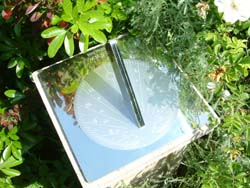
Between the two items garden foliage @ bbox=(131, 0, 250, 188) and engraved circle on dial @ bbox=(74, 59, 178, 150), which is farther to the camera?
garden foliage @ bbox=(131, 0, 250, 188)

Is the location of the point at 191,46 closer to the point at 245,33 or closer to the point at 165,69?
the point at 165,69

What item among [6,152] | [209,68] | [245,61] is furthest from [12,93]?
[245,61]

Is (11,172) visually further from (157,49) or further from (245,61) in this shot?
(245,61)

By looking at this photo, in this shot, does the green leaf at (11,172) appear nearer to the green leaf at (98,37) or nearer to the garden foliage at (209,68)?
the garden foliage at (209,68)

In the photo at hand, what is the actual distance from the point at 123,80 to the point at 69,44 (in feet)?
0.79

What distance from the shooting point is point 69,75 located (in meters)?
1.92

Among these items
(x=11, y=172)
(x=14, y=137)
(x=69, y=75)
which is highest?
(x=69, y=75)

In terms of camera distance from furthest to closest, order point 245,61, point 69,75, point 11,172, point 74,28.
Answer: point 11,172 < point 245,61 < point 69,75 < point 74,28

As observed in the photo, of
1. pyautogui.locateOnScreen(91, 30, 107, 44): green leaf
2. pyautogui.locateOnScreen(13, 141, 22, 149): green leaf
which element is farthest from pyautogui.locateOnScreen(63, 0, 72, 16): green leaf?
pyautogui.locateOnScreen(13, 141, 22, 149): green leaf

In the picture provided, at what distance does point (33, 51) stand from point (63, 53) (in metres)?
0.13

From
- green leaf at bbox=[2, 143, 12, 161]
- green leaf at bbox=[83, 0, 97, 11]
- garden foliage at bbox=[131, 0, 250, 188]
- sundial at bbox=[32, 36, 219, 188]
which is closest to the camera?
sundial at bbox=[32, 36, 219, 188]

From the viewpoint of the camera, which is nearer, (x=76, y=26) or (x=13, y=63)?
(x=76, y=26)

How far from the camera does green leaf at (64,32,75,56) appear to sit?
183 centimetres

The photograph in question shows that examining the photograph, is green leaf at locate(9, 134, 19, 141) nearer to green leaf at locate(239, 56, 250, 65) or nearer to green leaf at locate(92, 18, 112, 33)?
green leaf at locate(92, 18, 112, 33)
